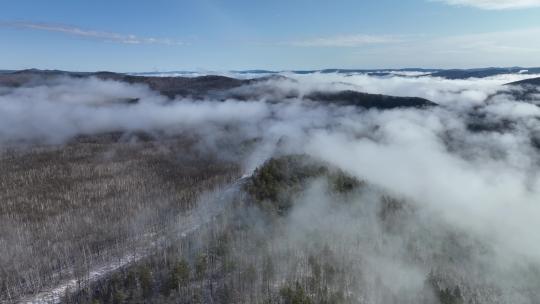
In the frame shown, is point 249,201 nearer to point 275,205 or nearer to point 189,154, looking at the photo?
point 275,205

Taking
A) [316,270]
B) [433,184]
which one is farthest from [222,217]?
[433,184]

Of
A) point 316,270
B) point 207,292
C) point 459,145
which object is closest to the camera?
point 207,292

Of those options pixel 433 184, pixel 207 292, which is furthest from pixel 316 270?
pixel 433 184

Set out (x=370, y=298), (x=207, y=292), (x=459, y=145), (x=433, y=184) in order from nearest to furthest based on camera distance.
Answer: (x=207, y=292) → (x=370, y=298) → (x=433, y=184) → (x=459, y=145)

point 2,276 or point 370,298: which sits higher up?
point 2,276

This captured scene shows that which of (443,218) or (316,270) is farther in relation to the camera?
(443,218)

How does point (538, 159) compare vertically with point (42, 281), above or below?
below

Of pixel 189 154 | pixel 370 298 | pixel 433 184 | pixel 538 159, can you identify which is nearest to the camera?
pixel 370 298

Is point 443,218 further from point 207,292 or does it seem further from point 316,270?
point 207,292

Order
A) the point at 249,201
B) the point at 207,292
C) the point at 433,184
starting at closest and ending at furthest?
the point at 207,292 → the point at 249,201 → the point at 433,184
